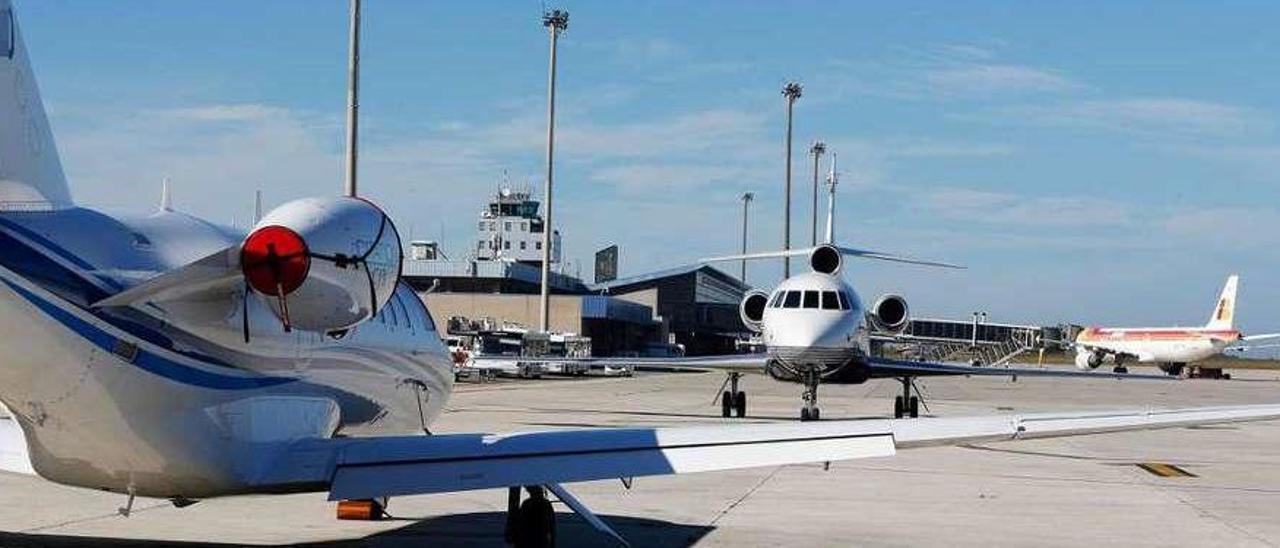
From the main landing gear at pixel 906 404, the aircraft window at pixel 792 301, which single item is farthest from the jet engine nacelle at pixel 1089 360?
the aircraft window at pixel 792 301

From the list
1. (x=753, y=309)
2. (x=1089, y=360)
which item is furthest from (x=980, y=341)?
(x=753, y=309)

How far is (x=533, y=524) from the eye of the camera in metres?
11.7

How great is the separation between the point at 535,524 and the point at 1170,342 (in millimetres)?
93308

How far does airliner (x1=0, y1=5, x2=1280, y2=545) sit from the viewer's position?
8781mm

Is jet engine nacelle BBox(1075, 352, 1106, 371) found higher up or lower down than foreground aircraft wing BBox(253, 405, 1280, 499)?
higher up

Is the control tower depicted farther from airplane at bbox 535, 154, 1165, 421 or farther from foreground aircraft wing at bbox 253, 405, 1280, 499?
foreground aircraft wing at bbox 253, 405, 1280, 499

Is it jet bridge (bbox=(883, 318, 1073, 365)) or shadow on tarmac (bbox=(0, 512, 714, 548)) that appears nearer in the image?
shadow on tarmac (bbox=(0, 512, 714, 548))

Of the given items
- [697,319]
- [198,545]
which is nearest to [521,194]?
[697,319]

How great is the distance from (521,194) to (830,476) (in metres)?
104

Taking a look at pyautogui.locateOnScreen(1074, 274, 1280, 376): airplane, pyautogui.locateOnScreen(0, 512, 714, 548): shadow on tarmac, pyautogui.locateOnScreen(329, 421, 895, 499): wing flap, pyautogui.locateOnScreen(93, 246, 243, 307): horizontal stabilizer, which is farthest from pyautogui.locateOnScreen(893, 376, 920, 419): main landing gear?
pyautogui.locateOnScreen(1074, 274, 1280, 376): airplane

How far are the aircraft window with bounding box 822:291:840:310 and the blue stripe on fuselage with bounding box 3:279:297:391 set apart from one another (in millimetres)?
22251

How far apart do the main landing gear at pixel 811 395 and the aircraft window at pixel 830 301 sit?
131cm

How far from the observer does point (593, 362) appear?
35.7 meters

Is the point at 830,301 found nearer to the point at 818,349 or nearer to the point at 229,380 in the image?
the point at 818,349
